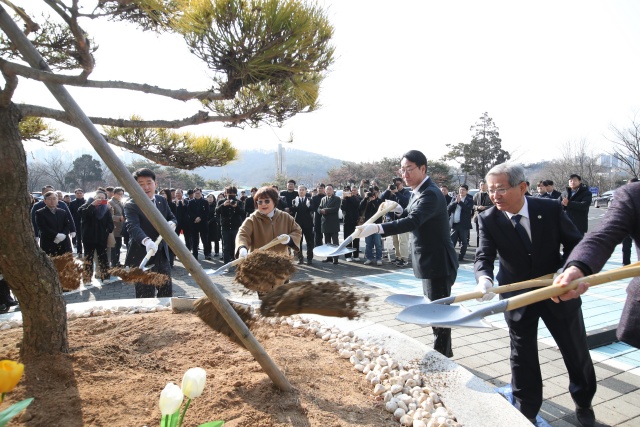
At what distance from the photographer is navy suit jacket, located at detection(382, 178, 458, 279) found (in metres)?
3.52

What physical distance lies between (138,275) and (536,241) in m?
3.60

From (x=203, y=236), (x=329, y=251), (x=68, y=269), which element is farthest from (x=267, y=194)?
(x=203, y=236)

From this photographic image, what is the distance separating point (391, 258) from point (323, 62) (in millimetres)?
7411

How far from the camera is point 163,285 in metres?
4.64

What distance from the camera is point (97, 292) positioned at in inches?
279

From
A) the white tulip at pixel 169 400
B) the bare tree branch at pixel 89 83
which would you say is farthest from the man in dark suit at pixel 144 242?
the white tulip at pixel 169 400

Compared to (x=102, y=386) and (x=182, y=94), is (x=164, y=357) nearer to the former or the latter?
(x=102, y=386)

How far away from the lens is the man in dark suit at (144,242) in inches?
170

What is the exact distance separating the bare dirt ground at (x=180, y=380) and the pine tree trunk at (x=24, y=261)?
6.4 inches

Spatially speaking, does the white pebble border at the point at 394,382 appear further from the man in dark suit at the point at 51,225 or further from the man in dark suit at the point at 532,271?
the man in dark suit at the point at 51,225

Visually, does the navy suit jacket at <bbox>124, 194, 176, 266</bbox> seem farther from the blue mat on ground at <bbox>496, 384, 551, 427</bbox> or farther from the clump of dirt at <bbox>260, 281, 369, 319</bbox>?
the blue mat on ground at <bbox>496, 384, 551, 427</bbox>

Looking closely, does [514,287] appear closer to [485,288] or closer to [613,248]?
[485,288]

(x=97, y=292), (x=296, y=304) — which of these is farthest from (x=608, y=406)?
(x=97, y=292)

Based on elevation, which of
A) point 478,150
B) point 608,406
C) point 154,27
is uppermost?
point 478,150
